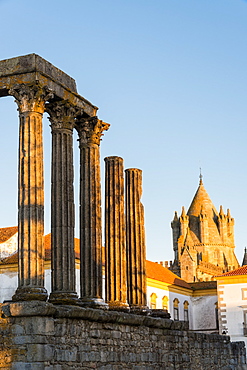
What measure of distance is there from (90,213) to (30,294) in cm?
358

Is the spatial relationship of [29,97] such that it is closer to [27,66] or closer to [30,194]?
[27,66]

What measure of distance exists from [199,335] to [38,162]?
9.04 metres

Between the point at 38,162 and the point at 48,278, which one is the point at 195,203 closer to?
the point at 48,278

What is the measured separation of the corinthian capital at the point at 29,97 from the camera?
13.7m

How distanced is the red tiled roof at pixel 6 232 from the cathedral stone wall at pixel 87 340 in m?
20.2

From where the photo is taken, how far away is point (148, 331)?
1622cm

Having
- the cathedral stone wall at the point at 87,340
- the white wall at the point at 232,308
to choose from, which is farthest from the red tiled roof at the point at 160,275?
the cathedral stone wall at the point at 87,340

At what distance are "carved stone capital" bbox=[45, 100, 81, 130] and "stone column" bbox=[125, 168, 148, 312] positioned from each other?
4.44m

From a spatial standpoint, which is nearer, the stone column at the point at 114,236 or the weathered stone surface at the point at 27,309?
the weathered stone surface at the point at 27,309

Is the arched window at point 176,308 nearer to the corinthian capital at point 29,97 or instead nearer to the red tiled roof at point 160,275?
the red tiled roof at point 160,275

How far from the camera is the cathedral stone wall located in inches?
468

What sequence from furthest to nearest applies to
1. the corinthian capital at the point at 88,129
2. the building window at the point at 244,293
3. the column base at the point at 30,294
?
the building window at the point at 244,293
the corinthian capital at the point at 88,129
the column base at the point at 30,294

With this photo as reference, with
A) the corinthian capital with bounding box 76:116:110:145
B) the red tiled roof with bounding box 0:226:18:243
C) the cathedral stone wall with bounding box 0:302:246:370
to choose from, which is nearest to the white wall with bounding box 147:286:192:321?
the red tiled roof with bounding box 0:226:18:243

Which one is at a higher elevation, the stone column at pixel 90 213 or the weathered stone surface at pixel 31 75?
the weathered stone surface at pixel 31 75
